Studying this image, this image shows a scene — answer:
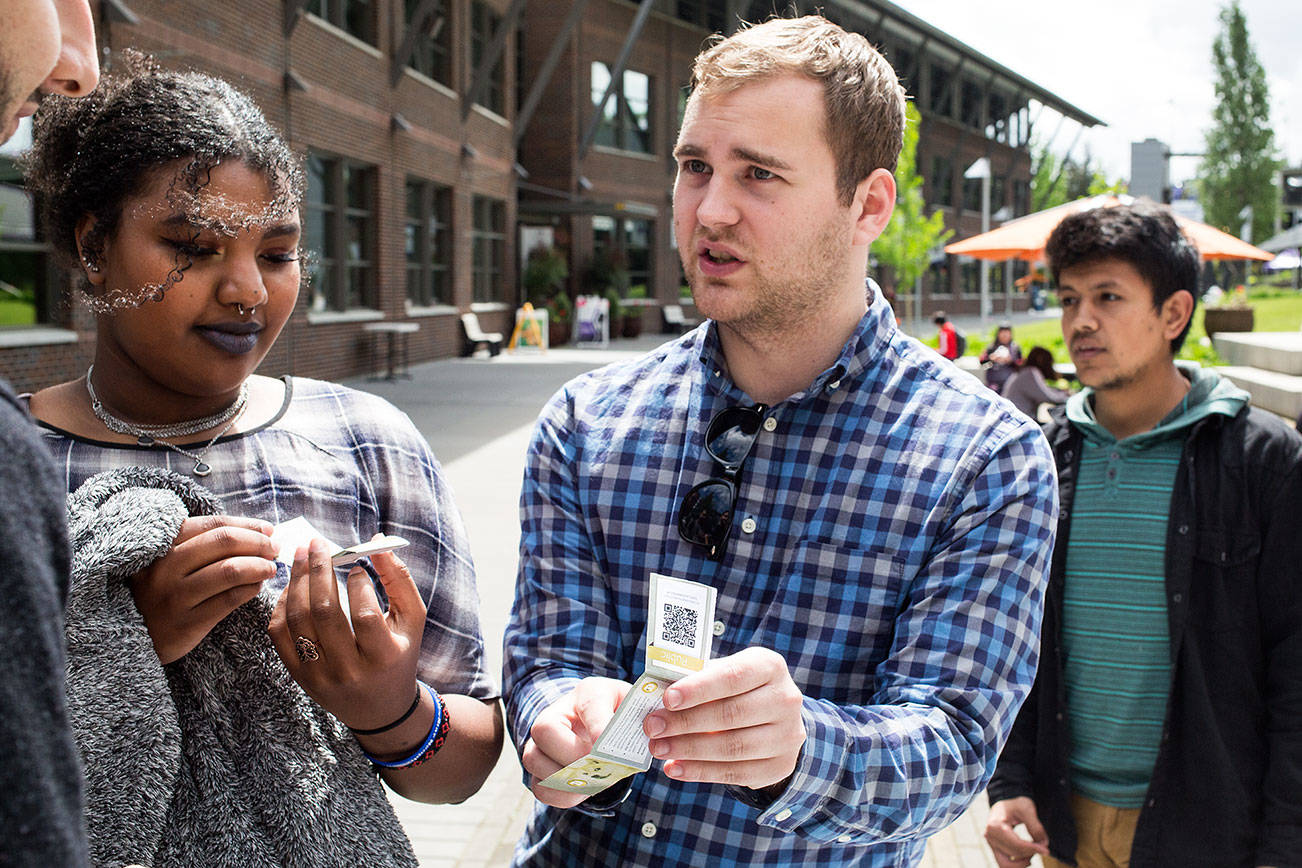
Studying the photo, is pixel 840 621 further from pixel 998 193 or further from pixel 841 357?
pixel 998 193

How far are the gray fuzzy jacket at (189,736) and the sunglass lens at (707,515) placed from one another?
59cm

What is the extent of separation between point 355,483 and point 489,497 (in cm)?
849

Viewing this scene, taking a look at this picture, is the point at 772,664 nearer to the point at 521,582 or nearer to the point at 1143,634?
the point at 521,582

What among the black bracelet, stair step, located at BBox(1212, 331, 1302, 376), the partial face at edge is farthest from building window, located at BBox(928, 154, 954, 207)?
the partial face at edge

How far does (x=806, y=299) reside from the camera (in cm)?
187

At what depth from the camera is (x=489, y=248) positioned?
29.3 meters

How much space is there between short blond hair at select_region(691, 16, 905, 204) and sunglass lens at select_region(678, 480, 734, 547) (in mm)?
510

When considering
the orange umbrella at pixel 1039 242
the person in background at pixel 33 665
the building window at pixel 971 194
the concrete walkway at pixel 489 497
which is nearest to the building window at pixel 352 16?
the concrete walkway at pixel 489 497

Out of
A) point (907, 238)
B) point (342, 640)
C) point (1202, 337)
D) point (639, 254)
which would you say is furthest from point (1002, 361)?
point (639, 254)

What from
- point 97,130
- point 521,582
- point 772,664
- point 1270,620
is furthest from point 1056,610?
point 97,130

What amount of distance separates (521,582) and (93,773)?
722mm

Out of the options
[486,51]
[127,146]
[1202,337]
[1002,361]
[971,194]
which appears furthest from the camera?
[971,194]

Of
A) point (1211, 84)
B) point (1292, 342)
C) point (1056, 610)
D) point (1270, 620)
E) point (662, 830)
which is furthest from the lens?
point (1211, 84)

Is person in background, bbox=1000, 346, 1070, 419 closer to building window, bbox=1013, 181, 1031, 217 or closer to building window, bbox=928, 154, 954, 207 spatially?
building window, bbox=928, 154, 954, 207
